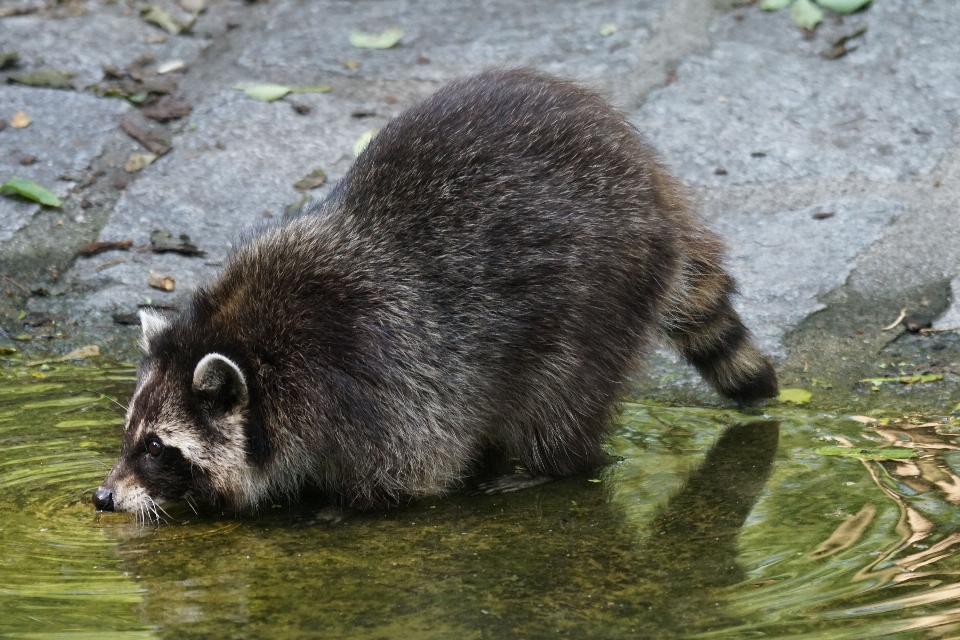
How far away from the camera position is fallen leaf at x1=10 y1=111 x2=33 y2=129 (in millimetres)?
7246

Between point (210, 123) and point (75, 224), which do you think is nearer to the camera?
point (75, 224)

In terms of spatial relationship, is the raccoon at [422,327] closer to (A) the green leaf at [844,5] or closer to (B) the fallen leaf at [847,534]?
(B) the fallen leaf at [847,534]

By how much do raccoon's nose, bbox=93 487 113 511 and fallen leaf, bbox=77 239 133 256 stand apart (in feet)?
7.56

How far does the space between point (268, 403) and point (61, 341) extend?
187 cm

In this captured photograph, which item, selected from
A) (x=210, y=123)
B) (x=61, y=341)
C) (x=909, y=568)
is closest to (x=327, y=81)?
(x=210, y=123)

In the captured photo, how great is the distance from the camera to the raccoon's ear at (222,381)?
4.75 meters

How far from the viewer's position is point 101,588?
12.6 ft

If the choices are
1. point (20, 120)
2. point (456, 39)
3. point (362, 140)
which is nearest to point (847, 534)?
point (362, 140)

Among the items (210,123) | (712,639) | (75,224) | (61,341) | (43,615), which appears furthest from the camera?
(210,123)

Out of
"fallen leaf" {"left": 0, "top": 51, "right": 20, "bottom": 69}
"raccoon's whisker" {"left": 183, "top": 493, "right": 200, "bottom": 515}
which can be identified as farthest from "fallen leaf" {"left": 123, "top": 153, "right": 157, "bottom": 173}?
"raccoon's whisker" {"left": 183, "top": 493, "right": 200, "bottom": 515}

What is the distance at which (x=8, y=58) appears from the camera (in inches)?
301

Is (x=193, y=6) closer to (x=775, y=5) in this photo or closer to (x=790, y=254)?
(x=775, y=5)

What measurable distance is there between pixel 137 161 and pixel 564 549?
4084 millimetres

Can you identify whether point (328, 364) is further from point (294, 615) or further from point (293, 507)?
point (294, 615)
